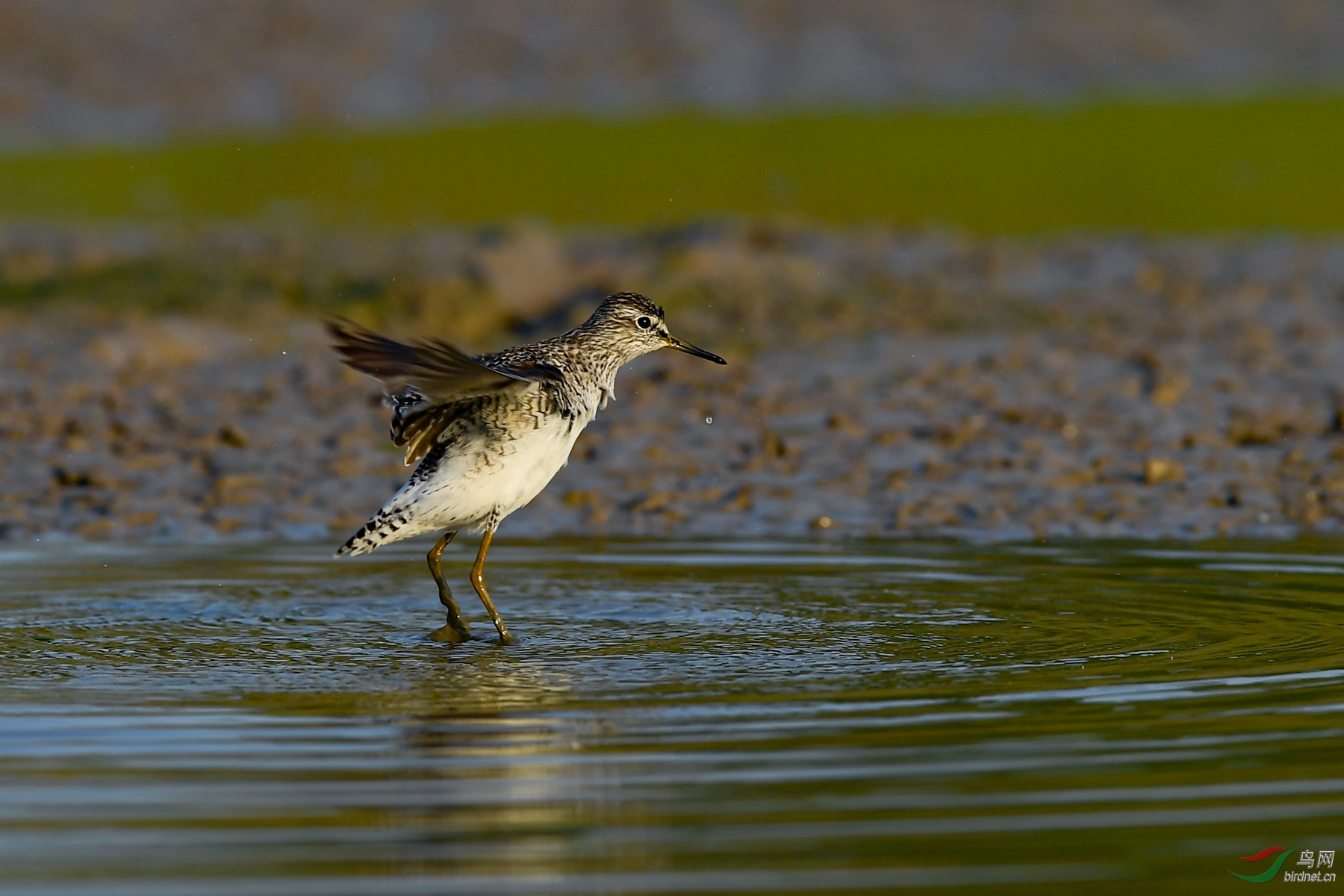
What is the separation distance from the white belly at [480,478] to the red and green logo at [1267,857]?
13.4 ft

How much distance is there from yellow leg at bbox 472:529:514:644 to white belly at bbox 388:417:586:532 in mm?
313

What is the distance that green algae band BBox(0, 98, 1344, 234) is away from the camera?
2289 cm

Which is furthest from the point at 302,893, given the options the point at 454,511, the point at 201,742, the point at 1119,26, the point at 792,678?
the point at 1119,26

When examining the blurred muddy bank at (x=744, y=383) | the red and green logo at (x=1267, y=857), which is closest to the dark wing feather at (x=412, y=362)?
the blurred muddy bank at (x=744, y=383)

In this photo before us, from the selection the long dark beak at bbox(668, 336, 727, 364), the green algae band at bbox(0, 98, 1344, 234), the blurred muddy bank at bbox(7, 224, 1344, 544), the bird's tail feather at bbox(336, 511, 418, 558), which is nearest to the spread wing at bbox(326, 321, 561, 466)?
the bird's tail feather at bbox(336, 511, 418, 558)

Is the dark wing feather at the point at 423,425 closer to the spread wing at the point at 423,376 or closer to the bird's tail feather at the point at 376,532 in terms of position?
the spread wing at the point at 423,376

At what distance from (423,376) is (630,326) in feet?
6.40

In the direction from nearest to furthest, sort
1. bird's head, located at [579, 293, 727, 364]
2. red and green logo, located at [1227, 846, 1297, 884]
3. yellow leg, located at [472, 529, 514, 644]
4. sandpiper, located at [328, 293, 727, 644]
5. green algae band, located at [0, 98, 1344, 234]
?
red and green logo, located at [1227, 846, 1297, 884] < yellow leg, located at [472, 529, 514, 644] < sandpiper, located at [328, 293, 727, 644] < bird's head, located at [579, 293, 727, 364] < green algae band, located at [0, 98, 1344, 234]

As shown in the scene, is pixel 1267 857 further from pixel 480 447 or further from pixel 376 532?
pixel 376 532

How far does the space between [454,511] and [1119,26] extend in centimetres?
2533

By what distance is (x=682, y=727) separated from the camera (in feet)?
20.8

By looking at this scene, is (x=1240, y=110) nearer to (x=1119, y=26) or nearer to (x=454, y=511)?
(x=1119, y=26)

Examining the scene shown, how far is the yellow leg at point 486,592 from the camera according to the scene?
26.9 feet

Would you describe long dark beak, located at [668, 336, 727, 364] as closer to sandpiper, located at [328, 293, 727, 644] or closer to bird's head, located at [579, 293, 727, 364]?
→ bird's head, located at [579, 293, 727, 364]
